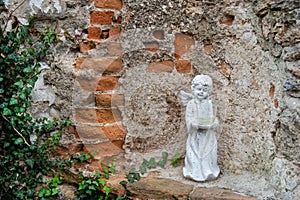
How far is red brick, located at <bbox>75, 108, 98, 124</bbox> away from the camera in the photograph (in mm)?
2447

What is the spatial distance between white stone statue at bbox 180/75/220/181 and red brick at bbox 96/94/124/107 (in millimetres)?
449

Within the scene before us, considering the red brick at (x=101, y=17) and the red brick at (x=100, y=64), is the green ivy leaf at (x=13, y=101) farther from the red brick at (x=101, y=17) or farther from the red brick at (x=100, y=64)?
the red brick at (x=101, y=17)

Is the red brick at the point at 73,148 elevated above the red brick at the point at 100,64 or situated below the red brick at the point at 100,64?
below

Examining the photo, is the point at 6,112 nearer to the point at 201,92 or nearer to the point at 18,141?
the point at 18,141

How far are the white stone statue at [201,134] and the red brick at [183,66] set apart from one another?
11.9 inches

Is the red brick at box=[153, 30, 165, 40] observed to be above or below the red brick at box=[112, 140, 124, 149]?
above

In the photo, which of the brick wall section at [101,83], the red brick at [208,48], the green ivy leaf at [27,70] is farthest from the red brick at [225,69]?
the green ivy leaf at [27,70]

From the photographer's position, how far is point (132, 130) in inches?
98.6

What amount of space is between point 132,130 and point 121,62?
1.40ft

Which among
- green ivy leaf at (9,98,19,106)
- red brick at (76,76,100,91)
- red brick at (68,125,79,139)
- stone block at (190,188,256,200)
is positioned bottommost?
stone block at (190,188,256,200)

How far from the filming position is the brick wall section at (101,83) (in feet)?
7.96

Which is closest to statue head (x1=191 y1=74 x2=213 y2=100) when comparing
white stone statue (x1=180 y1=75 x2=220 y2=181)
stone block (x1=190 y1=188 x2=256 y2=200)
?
white stone statue (x1=180 y1=75 x2=220 y2=181)

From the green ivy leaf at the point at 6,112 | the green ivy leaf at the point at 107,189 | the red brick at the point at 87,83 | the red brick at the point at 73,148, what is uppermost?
the red brick at the point at 87,83

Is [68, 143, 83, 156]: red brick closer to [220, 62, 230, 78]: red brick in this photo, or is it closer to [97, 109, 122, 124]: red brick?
[97, 109, 122, 124]: red brick
